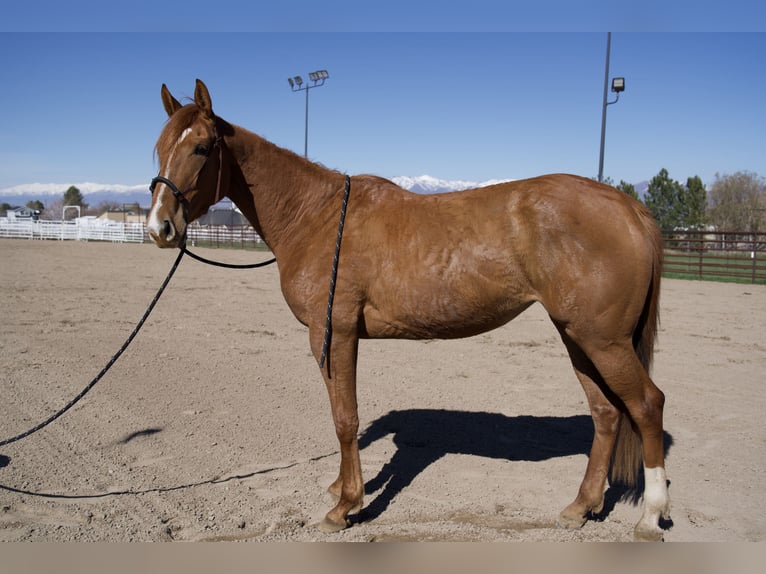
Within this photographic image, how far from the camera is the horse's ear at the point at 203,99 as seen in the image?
3322mm

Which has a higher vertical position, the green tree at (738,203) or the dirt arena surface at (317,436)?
the green tree at (738,203)

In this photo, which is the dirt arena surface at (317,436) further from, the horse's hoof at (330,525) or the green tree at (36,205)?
the green tree at (36,205)

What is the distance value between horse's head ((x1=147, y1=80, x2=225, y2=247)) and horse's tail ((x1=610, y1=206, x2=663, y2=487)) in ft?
8.80

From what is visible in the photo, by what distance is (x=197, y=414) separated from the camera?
5211mm

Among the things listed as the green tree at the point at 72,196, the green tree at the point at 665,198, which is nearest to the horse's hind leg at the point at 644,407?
the green tree at the point at 665,198

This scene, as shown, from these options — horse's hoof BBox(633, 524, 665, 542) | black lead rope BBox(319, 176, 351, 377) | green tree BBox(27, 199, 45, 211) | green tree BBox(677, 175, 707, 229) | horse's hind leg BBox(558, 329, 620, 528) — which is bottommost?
horse's hoof BBox(633, 524, 665, 542)

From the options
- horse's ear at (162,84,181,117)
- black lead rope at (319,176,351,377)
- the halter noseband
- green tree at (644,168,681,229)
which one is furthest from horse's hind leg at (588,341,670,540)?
green tree at (644,168,681,229)

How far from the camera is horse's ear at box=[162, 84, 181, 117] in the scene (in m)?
3.57

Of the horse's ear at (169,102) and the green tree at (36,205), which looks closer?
the horse's ear at (169,102)

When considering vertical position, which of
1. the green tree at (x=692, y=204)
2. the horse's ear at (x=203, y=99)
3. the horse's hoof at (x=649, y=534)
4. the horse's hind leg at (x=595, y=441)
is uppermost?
the green tree at (x=692, y=204)

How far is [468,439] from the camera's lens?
4.93m

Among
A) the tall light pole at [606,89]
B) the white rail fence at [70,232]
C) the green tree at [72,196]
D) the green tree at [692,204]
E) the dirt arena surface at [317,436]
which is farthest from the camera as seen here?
the green tree at [72,196]

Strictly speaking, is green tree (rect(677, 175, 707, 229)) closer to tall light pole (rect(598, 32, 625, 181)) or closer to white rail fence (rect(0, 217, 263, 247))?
tall light pole (rect(598, 32, 625, 181))

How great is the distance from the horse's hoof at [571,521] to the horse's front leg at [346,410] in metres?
1.28
